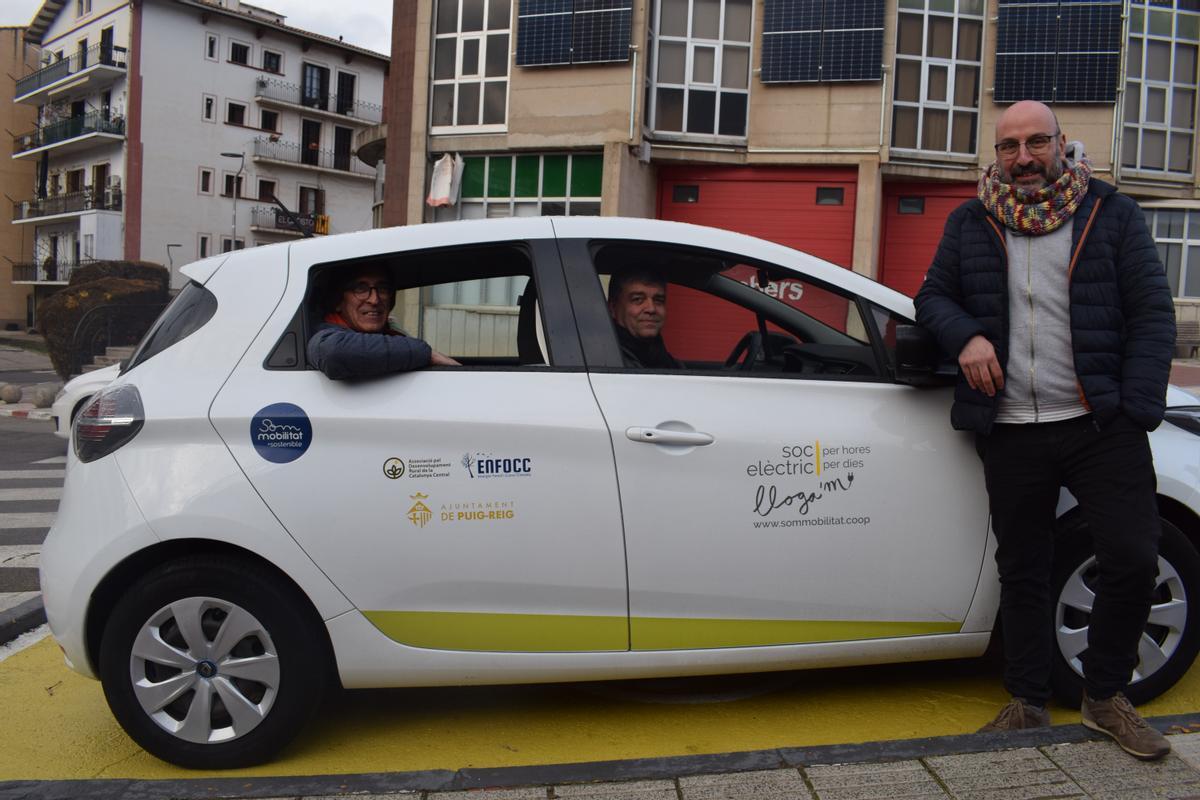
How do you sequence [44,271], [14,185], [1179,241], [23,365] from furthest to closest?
[14,185] → [44,271] → [23,365] → [1179,241]

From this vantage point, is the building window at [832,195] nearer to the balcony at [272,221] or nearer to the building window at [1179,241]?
the building window at [1179,241]

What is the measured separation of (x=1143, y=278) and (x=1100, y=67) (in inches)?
771

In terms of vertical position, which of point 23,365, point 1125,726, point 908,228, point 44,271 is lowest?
point 23,365

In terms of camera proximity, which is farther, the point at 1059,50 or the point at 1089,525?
the point at 1059,50

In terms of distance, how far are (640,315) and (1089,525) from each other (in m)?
1.54

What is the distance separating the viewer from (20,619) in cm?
483

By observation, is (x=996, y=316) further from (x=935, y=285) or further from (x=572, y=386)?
(x=572, y=386)

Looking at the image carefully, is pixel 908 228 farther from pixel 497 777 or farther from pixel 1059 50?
pixel 497 777

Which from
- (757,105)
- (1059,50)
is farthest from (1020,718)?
(1059,50)

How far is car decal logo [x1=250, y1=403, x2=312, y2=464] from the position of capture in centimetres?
318

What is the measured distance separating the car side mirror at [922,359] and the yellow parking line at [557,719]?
1188mm

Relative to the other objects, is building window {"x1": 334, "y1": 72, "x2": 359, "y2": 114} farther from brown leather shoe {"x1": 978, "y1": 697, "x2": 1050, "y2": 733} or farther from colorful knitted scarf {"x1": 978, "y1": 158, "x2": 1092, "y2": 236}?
brown leather shoe {"x1": 978, "y1": 697, "x2": 1050, "y2": 733}

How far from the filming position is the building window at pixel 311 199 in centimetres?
5656

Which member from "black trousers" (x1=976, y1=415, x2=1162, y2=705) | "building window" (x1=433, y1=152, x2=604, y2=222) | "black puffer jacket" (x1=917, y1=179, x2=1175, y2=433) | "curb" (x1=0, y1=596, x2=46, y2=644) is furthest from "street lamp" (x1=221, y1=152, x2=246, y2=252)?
"black trousers" (x1=976, y1=415, x2=1162, y2=705)
